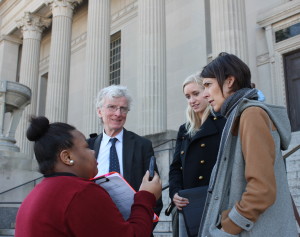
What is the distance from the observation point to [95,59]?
17.0 metres

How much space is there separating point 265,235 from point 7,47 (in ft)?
94.6

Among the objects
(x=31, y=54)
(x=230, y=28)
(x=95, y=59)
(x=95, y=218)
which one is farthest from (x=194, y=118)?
(x=31, y=54)

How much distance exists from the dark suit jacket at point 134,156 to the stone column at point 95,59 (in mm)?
12807

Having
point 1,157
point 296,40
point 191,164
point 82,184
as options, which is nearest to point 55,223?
point 82,184

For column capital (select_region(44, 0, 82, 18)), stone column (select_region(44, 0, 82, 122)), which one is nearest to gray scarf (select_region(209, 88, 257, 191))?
stone column (select_region(44, 0, 82, 122))

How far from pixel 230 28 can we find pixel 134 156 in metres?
9.74

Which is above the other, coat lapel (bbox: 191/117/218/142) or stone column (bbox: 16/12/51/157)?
stone column (bbox: 16/12/51/157)

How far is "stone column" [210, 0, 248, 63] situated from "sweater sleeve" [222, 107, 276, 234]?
32.9 feet

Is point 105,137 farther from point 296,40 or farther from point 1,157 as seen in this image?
point 296,40

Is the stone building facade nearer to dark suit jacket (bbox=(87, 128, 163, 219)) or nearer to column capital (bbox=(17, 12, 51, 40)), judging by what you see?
column capital (bbox=(17, 12, 51, 40))

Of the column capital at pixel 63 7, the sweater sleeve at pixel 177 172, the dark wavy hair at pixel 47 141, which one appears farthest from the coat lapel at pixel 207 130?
the column capital at pixel 63 7

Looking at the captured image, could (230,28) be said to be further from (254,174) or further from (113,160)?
(254,174)

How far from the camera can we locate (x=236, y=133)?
2623 millimetres

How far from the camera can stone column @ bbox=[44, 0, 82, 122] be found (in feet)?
64.6
